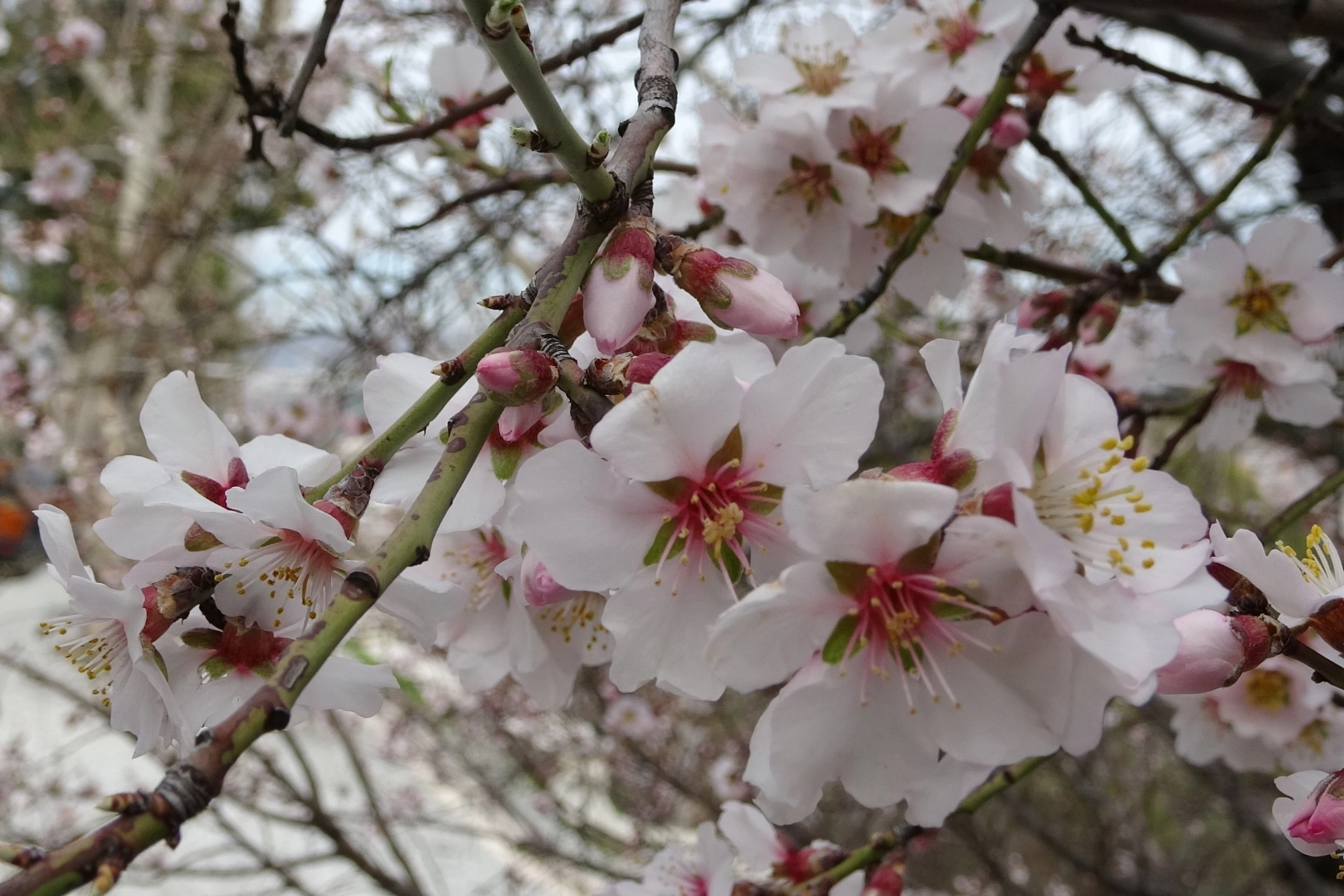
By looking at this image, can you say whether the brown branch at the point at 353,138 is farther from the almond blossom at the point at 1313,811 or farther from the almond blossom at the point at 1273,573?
→ the almond blossom at the point at 1313,811

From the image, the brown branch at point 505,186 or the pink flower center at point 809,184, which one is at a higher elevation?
the brown branch at point 505,186

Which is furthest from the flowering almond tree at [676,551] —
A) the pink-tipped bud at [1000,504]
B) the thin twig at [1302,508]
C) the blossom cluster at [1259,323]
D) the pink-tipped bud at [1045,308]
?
the blossom cluster at [1259,323]

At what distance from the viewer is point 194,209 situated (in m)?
4.54

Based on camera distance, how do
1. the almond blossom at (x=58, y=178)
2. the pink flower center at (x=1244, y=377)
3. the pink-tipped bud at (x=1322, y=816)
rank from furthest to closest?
the almond blossom at (x=58, y=178) < the pink flower center at (x=1244, y=377) < the pink-tipped bud at (x=1322, y=816)

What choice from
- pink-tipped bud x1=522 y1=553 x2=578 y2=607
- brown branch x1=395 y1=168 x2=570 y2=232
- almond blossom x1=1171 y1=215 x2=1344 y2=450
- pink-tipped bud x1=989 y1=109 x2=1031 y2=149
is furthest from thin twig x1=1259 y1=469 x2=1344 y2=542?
brown branch x1=395 y1=168 x2=570 y2=232

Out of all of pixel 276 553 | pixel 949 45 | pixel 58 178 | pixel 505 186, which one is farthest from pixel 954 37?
pixel 58 178

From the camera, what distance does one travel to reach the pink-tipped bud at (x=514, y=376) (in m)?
0.55

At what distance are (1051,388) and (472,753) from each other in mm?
5266

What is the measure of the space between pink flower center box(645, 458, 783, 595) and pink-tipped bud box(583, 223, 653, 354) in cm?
11

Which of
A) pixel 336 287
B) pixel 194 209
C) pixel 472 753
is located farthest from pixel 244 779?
pixel 194 209

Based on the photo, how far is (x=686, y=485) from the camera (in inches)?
26.0

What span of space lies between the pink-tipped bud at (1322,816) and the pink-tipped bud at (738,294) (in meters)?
0.51

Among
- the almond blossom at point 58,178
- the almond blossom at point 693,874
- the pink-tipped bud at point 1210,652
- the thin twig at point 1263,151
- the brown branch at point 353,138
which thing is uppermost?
the almond blossom at point 58,178

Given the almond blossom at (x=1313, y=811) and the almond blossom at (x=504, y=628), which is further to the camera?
→ the almond blossom at (x=504, y=628)
